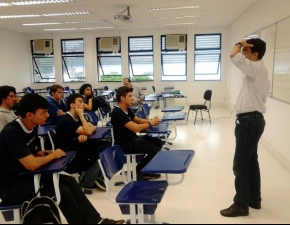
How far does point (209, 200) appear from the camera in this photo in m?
3.20

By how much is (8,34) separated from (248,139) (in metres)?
10.5

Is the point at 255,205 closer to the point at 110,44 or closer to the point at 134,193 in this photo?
the point at 134,193

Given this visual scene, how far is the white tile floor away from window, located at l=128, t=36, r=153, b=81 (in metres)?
6.57

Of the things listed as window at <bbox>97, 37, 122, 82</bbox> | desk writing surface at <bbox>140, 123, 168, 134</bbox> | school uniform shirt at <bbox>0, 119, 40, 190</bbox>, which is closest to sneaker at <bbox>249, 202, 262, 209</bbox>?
desk writing surface at <bbox>140, 123, 168, 134</bbox>

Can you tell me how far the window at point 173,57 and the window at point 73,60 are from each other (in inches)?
131

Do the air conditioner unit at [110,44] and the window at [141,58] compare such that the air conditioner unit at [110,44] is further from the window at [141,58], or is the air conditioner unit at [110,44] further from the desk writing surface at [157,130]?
the desk writing surface at [157,130]

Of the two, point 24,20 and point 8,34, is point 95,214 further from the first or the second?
point 8,34

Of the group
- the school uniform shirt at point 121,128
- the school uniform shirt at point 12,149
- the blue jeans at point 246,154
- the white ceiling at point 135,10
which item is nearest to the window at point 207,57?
the white ceiling at point 135,10

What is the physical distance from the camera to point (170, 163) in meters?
2.27

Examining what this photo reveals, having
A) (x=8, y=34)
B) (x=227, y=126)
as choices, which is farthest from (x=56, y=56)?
(x=227, y=126)

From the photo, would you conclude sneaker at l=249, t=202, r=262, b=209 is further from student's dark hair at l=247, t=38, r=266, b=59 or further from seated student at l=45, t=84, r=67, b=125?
seated student at l=45, t=84, r=67, b=125

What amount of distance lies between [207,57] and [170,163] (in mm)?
9566

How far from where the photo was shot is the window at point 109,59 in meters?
11.5

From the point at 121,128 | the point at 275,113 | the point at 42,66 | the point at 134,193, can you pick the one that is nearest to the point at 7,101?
the point at 121,128
